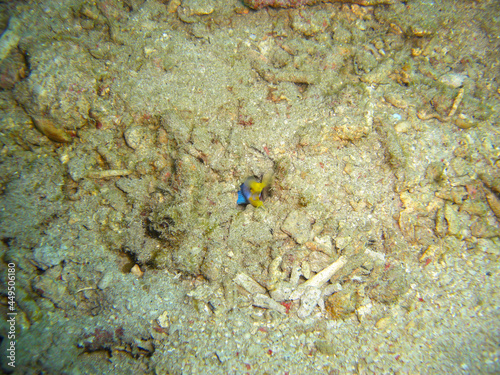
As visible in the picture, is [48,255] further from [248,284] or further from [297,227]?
[297,227]

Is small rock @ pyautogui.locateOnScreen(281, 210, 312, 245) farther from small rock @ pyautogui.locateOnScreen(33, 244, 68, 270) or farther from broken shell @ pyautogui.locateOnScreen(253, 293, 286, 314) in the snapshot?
small rock @ pyautogui.locateOnScreen(33, 244, 68, 270)

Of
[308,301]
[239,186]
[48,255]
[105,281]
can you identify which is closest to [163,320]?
[105,281]

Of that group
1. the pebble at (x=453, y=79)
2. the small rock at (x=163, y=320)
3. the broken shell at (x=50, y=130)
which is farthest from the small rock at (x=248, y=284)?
the pebble at (x=453, y=79)

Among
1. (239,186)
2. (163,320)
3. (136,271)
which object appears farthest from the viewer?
(239,186)

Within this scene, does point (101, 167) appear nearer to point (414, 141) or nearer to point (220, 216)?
point (220, 216)

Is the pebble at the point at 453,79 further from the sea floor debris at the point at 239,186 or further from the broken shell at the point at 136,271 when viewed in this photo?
the broken shell at the point at 136,271

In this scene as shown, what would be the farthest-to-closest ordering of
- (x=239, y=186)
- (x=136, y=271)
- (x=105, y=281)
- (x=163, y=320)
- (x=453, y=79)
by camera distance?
1. (x=453, y=79)
2. (x=239, y=186)
3. (x=136, y=271)
4. (x=105, y=281)
5. (x=163, y=320)

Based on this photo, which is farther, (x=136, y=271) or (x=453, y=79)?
(x=453, y=79)

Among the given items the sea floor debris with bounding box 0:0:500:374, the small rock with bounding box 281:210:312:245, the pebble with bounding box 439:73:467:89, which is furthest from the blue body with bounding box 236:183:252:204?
the pebble with bounding box 439:73:467:89
